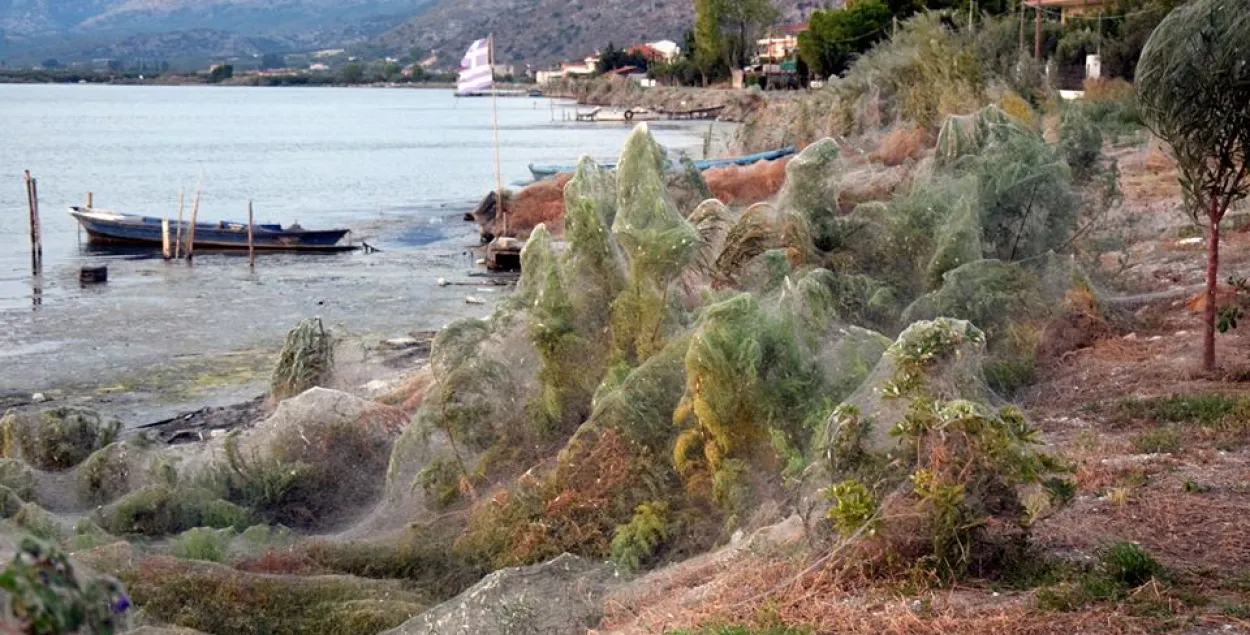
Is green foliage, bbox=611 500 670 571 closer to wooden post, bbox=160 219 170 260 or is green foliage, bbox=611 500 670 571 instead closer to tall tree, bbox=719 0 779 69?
wooden post, bbox=160 219 170 260

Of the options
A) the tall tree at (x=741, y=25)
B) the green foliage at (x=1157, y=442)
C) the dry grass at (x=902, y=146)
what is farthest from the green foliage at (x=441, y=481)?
the tall tree at (x=741, y=25)

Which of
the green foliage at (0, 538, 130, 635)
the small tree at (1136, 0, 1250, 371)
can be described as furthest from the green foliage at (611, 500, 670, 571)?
the green foliage at (0, 538, 130, 635)

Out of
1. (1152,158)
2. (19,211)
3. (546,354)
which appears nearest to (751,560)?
(546,354)

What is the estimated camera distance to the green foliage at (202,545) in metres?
9.27

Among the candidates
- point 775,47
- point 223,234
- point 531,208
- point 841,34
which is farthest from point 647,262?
point 775,47

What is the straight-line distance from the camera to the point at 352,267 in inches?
1288

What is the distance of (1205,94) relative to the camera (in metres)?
10.6

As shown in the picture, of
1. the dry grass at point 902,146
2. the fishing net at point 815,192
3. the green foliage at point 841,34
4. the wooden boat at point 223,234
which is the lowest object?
the wooden boat at point 223,234

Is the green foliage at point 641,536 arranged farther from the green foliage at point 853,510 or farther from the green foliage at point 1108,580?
the green foliage at point 1108,580

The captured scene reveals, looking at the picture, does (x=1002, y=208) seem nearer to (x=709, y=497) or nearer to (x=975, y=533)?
(x=709, y=497)

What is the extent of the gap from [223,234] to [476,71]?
8.59 m

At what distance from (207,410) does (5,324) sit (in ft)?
31.2

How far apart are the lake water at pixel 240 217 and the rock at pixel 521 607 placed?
535 inches

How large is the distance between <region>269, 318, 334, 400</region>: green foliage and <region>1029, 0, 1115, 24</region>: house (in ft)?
143
